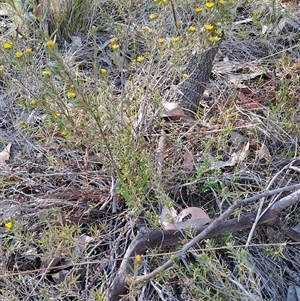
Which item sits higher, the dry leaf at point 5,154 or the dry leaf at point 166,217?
the dry leaf at point 5,154

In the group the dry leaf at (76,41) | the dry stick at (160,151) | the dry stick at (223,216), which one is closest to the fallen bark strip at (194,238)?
the dry stick at (223,216)

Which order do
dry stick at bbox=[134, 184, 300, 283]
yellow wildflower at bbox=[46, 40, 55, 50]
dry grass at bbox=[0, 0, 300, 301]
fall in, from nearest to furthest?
yellow wildflower at bbox=[46, 40, 55, 50], dry stick at bbox=[134, 184, 300, 283], dry grass at bbox=[0, 0, 300, 301]

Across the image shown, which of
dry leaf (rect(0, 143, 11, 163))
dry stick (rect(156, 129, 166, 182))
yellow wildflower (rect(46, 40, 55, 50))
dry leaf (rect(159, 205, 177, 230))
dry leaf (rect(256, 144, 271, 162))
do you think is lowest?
dry leaf (rect(256, 144, 271, 162))

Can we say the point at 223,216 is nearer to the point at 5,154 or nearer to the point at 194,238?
the point at 194,238

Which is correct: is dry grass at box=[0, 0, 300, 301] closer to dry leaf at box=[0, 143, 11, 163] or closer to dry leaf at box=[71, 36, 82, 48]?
dry leaf at box=[0, 143, 11, 163]

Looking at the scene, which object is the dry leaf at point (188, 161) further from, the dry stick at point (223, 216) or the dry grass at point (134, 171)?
the dry stick at point (223, 216)

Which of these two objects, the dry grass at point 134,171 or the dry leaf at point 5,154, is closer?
the dry grass at point 134,171

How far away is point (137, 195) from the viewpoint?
1780 millimetres

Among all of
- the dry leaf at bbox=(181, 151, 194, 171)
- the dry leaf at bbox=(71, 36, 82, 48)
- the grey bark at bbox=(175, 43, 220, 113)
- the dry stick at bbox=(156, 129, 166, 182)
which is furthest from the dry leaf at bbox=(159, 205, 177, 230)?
the dry leaf at bbox=(71, 36, 82, 48)

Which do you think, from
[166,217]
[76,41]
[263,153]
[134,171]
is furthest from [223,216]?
[76,41]

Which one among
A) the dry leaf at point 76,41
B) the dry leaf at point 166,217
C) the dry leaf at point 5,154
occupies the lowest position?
the dry leaf at point 166,217

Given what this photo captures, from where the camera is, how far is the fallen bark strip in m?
1.57

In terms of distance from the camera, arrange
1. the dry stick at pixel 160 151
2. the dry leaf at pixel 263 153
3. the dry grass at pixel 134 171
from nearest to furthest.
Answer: the dry grass at pixel 134 171, the dry stick at pixel 160 151, the dry leaf at pixel 263 153

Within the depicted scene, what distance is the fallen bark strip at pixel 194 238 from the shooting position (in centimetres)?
157
